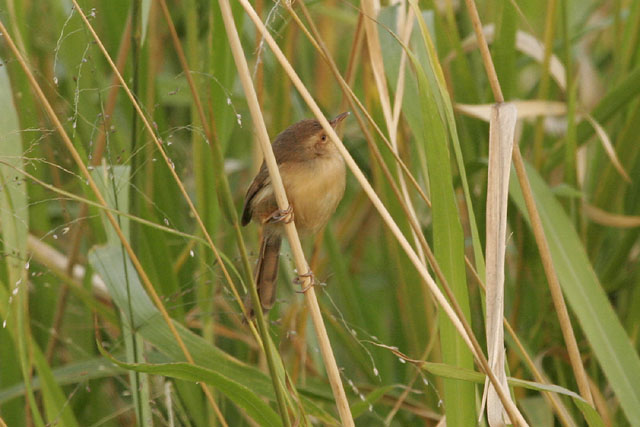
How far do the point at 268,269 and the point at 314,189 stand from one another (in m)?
0.25

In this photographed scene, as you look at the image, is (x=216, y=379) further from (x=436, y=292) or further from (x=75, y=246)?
(x=75, y=246)

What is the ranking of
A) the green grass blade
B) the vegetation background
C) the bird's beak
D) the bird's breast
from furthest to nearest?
the bird's breast < the bird's beak < the green grass blade < the vegetation background

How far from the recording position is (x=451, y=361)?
129 centimetres

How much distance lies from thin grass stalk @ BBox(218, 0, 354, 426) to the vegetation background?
0.08 meters

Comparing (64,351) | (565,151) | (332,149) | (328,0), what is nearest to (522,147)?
(565,151)

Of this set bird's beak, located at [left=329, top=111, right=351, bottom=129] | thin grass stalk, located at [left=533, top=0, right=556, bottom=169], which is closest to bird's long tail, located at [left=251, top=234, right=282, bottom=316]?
bird's beak, located at [left=329, top=111, right=351, bottom=129]

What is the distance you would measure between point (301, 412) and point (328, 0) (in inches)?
64.9

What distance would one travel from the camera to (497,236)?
1.26m

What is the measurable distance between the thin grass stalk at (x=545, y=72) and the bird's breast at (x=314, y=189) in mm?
563

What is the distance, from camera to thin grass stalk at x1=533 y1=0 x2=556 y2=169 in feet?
6.44

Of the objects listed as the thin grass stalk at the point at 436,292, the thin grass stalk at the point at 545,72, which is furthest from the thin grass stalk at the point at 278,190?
the thin grass stalk at the point at 545,72

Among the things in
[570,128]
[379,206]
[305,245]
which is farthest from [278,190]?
[305,245]

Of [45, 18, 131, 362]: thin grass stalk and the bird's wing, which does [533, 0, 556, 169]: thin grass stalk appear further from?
[45, 18, 131, 362]: thin grass stalk

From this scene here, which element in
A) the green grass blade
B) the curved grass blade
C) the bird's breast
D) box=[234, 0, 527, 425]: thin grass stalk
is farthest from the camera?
the bird's breast
